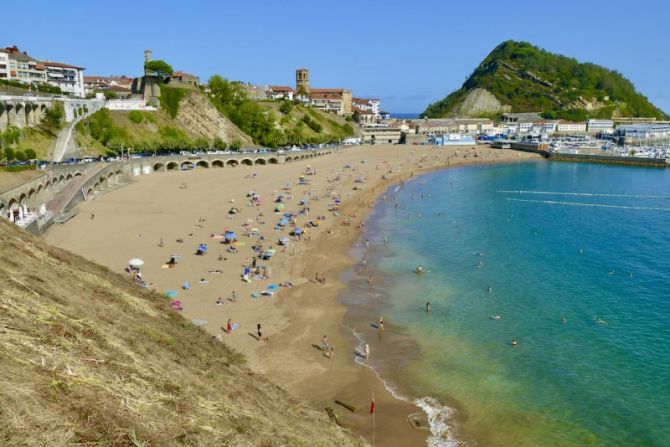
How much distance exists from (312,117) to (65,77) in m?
53.4

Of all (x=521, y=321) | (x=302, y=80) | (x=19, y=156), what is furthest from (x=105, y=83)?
(x=521, y=321)

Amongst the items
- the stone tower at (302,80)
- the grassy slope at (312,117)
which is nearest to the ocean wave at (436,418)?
the grassy slope at (312,117)

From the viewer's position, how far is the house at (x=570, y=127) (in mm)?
155988

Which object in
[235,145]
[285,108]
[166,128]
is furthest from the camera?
[285,108]

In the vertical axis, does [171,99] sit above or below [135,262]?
above

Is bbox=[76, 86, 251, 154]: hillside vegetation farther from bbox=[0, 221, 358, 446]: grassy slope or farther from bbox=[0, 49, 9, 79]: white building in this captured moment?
bbox=[0, 221, 358, 446]: grassy slope

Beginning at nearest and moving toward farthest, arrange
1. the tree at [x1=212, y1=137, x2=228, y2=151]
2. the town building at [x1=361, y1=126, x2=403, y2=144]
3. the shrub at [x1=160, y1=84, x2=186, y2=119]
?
the shrub at [x1=160, y1=84, x2=186, y2=119]
the tree at [x1=212, y1=137, x2=228, y2=151]
the town building at [x1=361, y1=126, x2=403, y2=144]

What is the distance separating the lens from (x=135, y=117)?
80188mm

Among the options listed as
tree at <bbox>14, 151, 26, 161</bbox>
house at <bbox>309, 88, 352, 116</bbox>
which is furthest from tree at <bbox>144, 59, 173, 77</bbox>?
house at <bbox>309, 88, 352, 116</bbox>

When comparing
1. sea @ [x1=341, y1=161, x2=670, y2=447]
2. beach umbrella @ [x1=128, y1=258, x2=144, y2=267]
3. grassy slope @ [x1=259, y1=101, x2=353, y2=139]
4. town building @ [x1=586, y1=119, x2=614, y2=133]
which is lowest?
sea @ [x1=341, y1=161, x2=670, y2=447]

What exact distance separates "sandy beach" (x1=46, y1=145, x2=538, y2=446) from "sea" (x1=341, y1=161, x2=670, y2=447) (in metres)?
1.20

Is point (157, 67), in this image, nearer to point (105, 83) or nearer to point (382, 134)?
point (105, 83)

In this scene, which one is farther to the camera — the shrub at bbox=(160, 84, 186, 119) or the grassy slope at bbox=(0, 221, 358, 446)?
the shrub at bbox=(160, 84, 186, 119)

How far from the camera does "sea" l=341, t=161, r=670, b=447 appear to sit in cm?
1927
